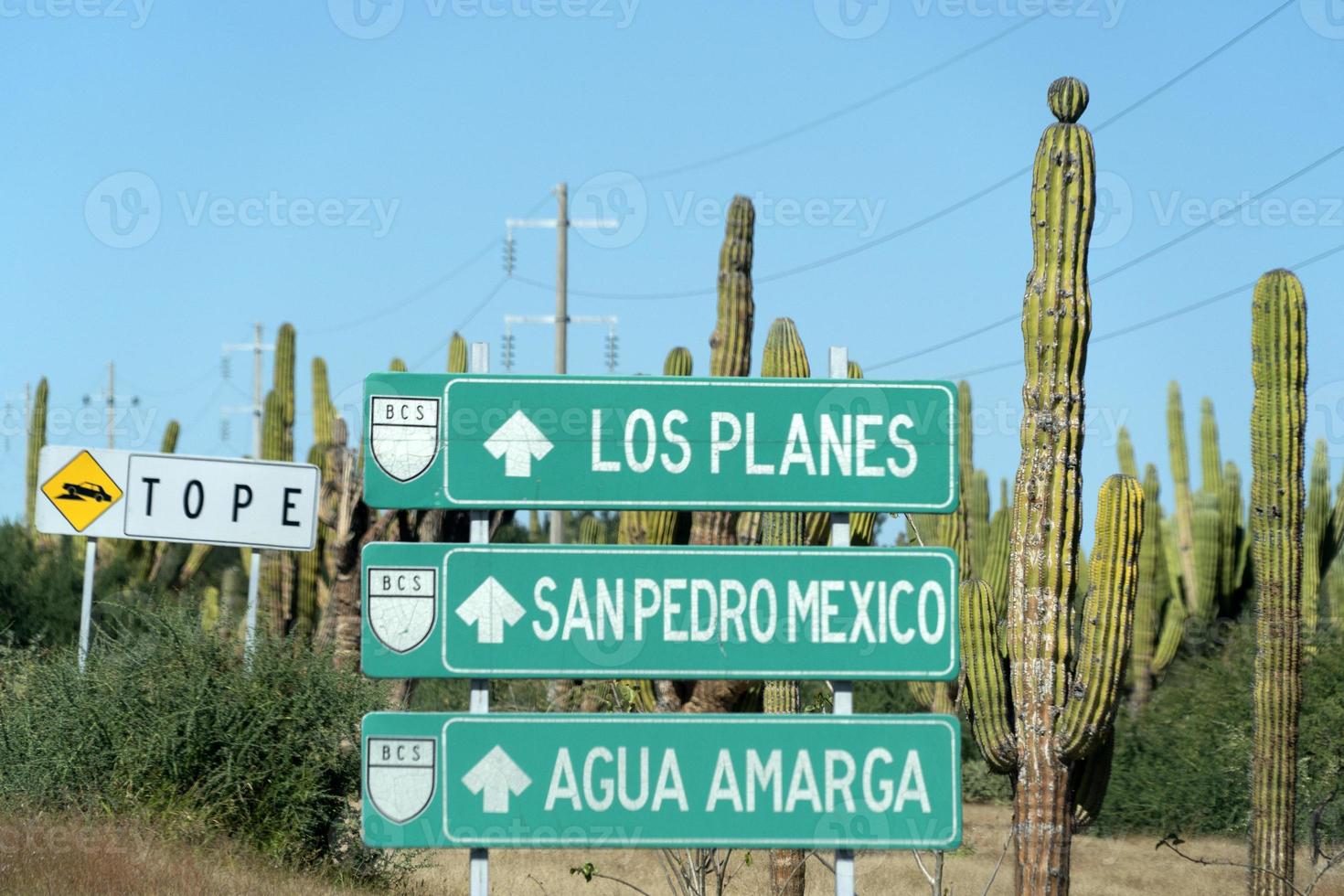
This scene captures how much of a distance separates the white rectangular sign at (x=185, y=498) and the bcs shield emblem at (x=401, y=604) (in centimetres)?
550

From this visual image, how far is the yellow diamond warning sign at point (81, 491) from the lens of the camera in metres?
11.2

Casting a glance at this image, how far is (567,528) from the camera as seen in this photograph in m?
38.2

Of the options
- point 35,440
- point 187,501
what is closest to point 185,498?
point 187,501

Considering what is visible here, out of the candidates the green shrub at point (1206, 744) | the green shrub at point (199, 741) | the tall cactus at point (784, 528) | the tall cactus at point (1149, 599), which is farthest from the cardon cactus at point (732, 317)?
the tall cactus at point (1149, 599)

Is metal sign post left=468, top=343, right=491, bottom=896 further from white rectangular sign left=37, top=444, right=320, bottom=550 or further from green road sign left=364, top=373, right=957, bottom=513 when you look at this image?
white rectangular sign left=37, top=444, right=320, bottom=550

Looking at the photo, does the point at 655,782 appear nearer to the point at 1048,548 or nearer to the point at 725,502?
the point at 725,502

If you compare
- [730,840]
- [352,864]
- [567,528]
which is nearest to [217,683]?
[352,864]

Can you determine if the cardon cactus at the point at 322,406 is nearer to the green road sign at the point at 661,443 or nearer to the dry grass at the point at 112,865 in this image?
the dry grass at the point at 112,865

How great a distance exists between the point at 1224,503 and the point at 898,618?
2112 cm

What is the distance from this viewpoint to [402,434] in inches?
227

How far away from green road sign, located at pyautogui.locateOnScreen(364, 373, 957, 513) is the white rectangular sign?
5.51m

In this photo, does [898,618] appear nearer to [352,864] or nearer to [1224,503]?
[352,864]

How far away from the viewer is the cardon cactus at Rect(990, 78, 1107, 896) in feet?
29.3

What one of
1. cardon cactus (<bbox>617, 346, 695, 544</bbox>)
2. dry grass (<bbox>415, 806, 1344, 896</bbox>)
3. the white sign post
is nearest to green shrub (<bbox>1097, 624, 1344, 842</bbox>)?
→ dry grass (<bbox>415, 806, 1344, 896</bbox>)
